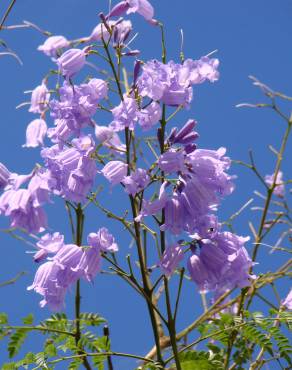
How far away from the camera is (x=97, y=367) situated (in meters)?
1.16

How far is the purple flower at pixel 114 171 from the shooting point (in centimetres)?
104

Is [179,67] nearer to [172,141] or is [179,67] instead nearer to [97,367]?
[172,141]

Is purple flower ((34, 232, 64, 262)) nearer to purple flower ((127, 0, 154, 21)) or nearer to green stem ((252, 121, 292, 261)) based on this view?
purple flower ((127, 0, 154, 21))

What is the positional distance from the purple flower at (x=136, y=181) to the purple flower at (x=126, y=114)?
7 centimetres

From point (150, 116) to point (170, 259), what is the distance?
23 centimetres

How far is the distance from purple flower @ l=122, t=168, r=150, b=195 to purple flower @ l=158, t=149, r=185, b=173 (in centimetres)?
3

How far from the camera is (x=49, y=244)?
1.12 meters

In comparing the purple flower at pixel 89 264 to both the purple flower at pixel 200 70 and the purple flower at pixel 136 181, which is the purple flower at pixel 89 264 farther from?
the purple flower at pixel 200 70

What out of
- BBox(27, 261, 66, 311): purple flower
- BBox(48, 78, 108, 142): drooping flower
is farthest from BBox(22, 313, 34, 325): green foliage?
BBox(48, 78, 108, 142): drooping flower

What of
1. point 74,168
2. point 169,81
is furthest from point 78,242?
point 169,81

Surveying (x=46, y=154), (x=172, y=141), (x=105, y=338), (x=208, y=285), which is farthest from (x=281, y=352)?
(x=46, y=154)

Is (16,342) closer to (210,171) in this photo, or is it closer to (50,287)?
(50,287)

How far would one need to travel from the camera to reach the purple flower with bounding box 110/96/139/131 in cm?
104

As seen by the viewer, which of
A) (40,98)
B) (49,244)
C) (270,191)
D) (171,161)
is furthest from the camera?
(270,191)
